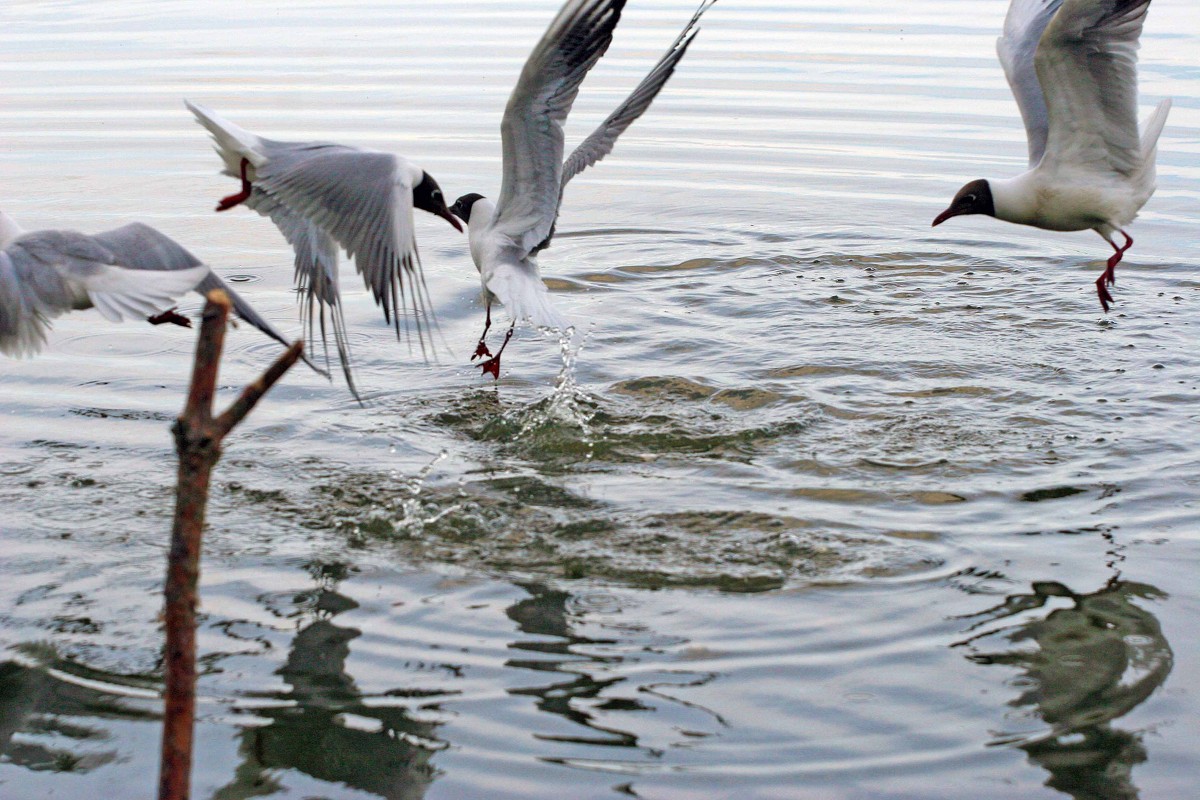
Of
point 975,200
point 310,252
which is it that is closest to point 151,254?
point 310,252

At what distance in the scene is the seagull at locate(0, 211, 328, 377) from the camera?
13.6ft

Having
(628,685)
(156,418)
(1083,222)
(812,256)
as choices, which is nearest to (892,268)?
(812,256)

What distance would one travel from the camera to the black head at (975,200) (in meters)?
6.59

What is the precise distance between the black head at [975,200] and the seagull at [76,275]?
3611 millimetres

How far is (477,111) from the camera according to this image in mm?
11797

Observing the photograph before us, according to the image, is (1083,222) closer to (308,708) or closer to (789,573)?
(789,573)

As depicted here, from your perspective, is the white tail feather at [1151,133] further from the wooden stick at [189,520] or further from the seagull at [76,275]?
the wooden stick at [189,520]

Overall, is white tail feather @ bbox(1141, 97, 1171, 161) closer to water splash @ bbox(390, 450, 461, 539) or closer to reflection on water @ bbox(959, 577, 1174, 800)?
reflection on water @ bbox(959, 577, 1174, 800)

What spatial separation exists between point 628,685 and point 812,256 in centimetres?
494

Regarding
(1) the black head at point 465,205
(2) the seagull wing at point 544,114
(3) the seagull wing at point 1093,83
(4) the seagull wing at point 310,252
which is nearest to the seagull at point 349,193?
(4) the seagull wing at point 310,252

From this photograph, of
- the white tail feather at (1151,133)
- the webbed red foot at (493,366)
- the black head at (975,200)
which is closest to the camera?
the webbed red foot at (493,366)

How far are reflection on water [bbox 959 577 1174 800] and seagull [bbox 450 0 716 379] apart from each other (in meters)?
2.29

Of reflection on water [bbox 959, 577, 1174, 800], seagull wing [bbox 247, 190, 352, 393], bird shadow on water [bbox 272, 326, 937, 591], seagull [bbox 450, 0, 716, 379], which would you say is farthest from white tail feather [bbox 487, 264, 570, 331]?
reflection on water [bbox 959, 577, 1174, 800]

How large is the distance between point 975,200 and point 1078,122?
64 cm
